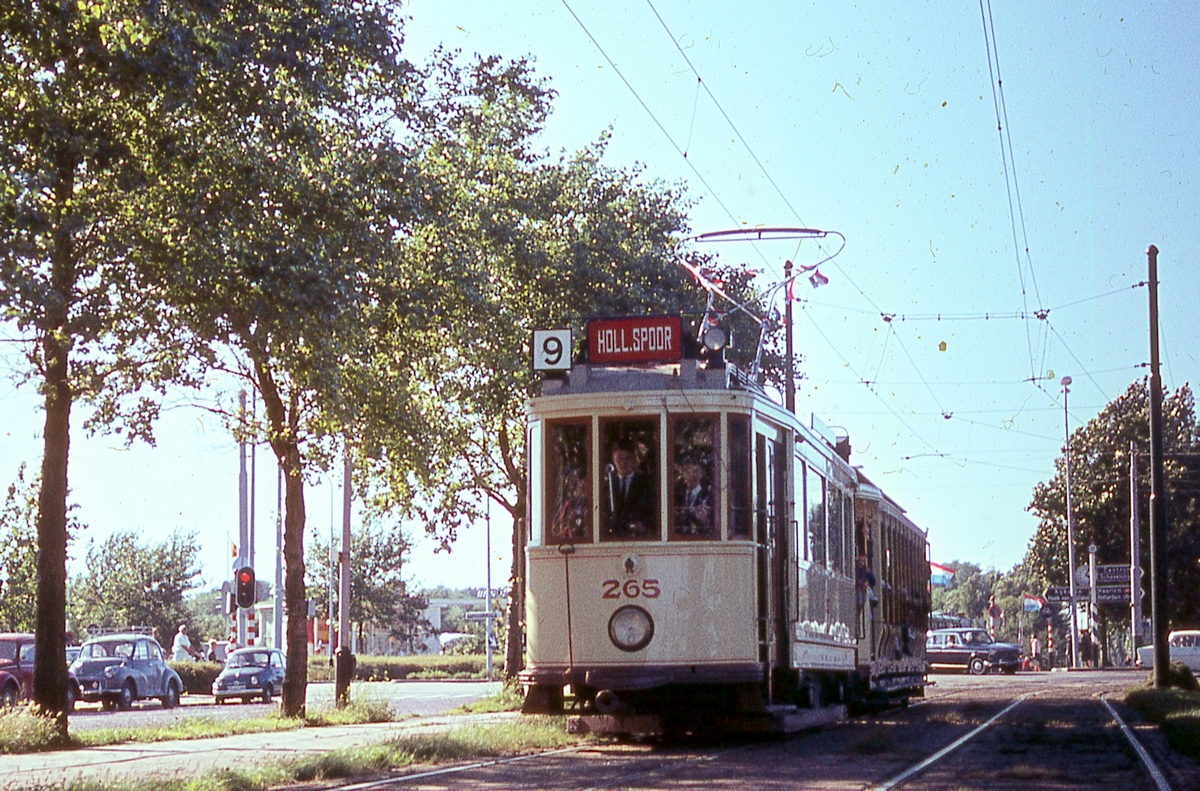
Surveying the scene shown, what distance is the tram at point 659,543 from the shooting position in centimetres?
1441

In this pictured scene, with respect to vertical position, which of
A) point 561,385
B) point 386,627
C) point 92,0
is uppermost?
point 92,0

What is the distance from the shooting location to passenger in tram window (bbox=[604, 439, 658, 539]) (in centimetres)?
1470

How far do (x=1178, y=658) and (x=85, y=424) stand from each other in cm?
4426

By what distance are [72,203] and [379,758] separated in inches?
269

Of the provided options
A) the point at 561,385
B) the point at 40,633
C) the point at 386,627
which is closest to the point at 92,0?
the point at 561,385

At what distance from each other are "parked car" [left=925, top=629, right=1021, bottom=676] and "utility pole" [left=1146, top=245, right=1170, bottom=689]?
29.7 metres

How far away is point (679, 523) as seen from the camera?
14.6 metres

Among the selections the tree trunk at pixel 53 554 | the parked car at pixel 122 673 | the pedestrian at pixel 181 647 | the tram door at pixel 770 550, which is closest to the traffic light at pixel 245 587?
the tree trunk at pixel 53 554

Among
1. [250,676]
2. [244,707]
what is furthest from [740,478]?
[250,676]

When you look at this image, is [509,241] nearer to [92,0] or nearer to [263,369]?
[263,369]

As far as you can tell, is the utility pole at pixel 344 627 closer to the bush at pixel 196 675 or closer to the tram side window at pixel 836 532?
the tram side window at pixel 836 532

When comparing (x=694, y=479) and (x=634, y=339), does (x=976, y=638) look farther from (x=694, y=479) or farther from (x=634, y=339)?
(x=694, y=479)

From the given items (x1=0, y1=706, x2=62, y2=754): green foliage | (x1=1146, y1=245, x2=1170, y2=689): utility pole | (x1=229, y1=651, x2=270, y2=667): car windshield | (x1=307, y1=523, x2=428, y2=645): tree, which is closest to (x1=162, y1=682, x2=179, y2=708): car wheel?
(x1=229, y1=651, x2=270, y2=667): car windshield

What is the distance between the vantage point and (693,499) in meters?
14.7
